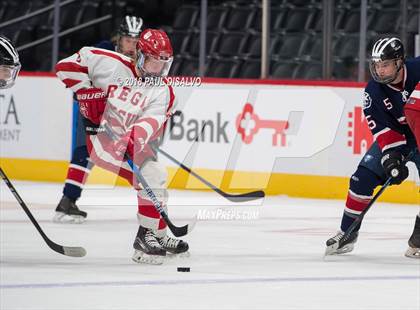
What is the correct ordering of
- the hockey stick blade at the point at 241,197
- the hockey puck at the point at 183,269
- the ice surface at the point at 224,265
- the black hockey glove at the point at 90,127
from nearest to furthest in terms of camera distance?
the ice surface at the point at 224,265 < the hockey puck at the point at 183,269 < the black hockey glove at the point at 90,127 < the hockey stick blade at the point at 241,197

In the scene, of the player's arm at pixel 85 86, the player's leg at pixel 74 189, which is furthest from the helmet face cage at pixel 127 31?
the player's leg at pixel 74 189

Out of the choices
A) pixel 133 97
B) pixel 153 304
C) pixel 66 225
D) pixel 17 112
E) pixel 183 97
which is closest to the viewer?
pixel 153 304

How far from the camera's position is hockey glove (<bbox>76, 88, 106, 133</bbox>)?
6.51 m

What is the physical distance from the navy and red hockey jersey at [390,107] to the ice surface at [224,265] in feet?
1.97

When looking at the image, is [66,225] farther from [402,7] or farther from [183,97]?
[402,7]

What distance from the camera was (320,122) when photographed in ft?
30.2

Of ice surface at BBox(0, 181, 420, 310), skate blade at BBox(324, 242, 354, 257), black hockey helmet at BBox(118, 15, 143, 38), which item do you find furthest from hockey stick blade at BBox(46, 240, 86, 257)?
black hockey helmet at BBox(118, 15, 143, 38)

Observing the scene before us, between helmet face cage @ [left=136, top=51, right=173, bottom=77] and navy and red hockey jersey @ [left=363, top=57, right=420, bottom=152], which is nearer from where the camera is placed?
helmet face cage @ [left=136, top=51, right=173, bottom=77]

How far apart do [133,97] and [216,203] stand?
2931 millimetres

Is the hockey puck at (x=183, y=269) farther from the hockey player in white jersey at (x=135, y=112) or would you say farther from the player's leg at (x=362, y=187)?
the player's leg at (x=362, y=187)

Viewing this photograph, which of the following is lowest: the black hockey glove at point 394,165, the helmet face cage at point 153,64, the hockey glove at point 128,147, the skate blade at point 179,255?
the skate blade at point 179,255

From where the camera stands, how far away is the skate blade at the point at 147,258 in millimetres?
5609

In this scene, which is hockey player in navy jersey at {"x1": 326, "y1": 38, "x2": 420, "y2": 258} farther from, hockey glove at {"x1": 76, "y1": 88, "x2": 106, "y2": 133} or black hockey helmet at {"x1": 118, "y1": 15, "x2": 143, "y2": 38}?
black hockey helmet at {"x1": 118, "y1": 15, "x2": 143, "y2": 38}

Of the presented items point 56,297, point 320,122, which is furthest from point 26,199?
point 56,297
